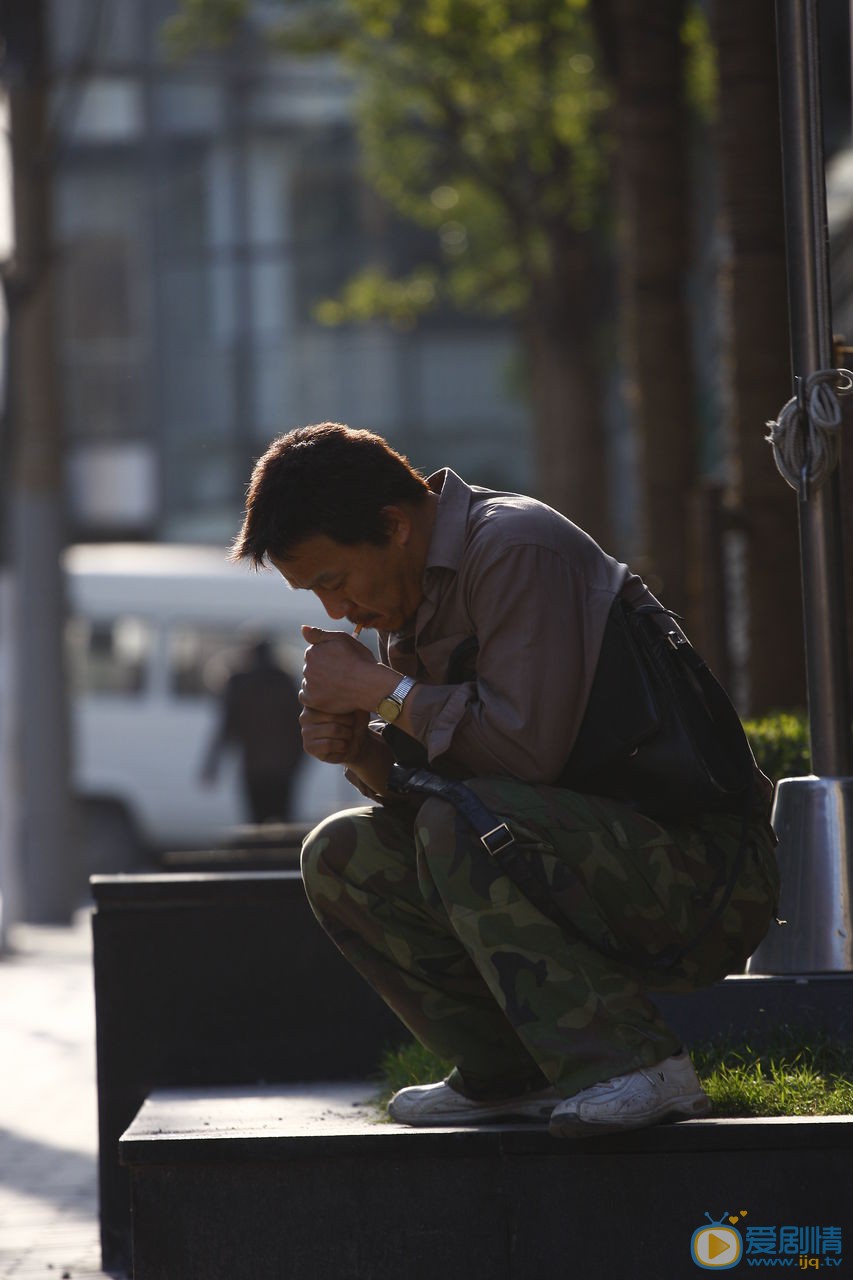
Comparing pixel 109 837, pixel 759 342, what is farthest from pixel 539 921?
pixel 109 837

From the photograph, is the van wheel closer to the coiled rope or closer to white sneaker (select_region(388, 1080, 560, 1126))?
the coiled rope

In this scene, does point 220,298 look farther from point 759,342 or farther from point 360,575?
point 360,575

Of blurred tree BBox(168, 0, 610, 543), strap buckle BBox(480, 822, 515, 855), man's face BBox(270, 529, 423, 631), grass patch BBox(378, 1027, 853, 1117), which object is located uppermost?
blurred tree BBox(168, 0, 610, 543)

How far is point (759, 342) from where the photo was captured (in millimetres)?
8523

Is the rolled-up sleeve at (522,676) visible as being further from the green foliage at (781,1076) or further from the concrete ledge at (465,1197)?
the green foliage at (781,1076)

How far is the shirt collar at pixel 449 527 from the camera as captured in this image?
3.75 meters

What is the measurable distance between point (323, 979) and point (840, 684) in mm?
1384

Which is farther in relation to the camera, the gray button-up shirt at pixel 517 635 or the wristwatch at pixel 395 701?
the wristwatch at pixel 395 701

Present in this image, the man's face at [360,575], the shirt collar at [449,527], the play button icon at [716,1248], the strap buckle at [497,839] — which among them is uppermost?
the shirt collar at [449,527]

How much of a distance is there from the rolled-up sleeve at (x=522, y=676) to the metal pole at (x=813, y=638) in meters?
1.14

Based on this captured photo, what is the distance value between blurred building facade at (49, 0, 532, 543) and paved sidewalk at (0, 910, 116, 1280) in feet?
83.5

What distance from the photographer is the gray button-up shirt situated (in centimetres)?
357

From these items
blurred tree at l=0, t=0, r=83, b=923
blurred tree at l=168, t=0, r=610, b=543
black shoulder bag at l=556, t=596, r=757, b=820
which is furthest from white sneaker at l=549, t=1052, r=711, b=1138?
blurred tree at l=168, t=0, r=610, b=543

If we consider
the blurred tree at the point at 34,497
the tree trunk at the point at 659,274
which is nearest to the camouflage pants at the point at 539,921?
the tree trunk at the point at 659,274
